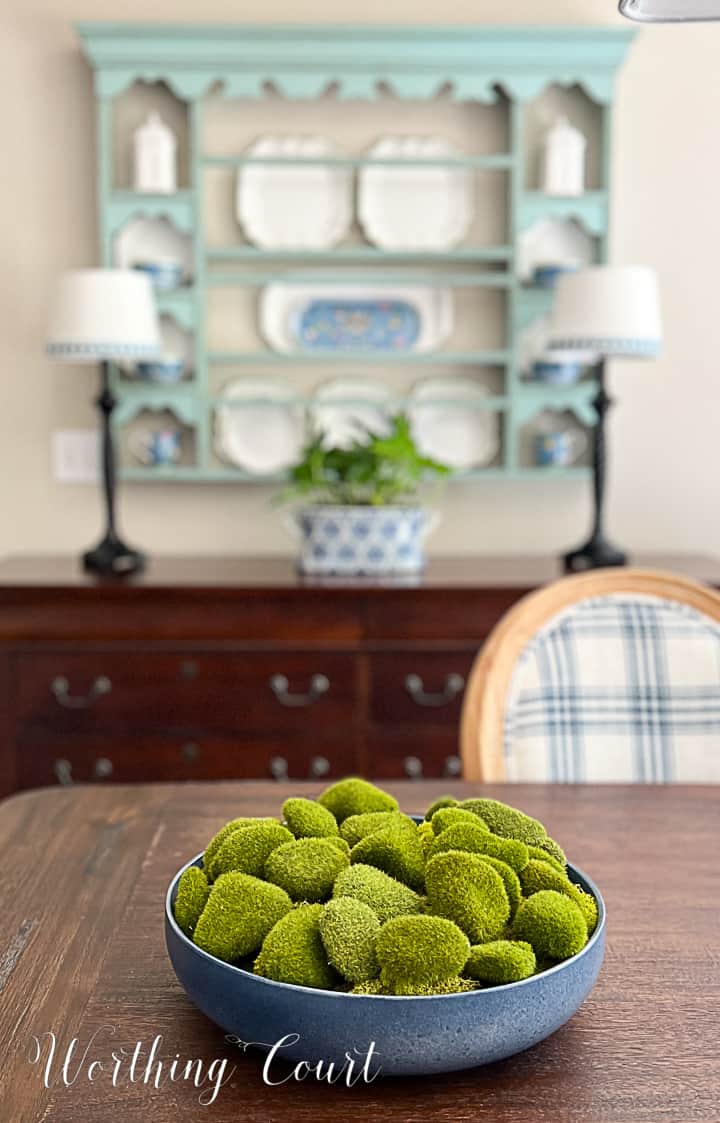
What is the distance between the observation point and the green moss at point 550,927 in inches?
25.8

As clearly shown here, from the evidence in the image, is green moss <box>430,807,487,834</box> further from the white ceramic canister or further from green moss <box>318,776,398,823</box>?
the white ceramic canister

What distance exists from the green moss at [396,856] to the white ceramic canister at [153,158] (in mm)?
2359

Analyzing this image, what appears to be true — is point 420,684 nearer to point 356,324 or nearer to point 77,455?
point 356,324

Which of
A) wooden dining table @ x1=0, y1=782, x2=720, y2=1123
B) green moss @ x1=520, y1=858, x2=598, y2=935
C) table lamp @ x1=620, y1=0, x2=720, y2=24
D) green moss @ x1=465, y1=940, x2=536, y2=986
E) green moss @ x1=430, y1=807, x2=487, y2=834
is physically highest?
table lamp @ x1=620, y1=0, x2=720, y2=24

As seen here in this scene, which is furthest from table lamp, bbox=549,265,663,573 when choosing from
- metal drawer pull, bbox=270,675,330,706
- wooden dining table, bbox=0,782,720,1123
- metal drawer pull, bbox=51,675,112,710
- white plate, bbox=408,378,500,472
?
wooden dining table, bbox=0,782,720,1123

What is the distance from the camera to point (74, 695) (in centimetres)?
243

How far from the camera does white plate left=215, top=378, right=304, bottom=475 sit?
2.88 m

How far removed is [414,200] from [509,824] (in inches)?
92.0

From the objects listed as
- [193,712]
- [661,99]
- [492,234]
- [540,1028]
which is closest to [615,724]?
[540,1028]

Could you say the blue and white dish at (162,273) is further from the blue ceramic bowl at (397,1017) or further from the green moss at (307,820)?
the blue ceramic bowl at (397,1017)

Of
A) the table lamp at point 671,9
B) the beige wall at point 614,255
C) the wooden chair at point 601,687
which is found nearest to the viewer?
the table lamp at point 671,9

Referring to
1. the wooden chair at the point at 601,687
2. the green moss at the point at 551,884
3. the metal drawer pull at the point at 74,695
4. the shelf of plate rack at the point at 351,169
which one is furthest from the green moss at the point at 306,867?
the shelf of plate rack at the point at 351,169

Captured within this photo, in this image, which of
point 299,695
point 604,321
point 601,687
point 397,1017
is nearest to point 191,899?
point 397,1017

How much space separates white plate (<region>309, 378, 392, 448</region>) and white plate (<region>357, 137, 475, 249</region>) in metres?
0.35
